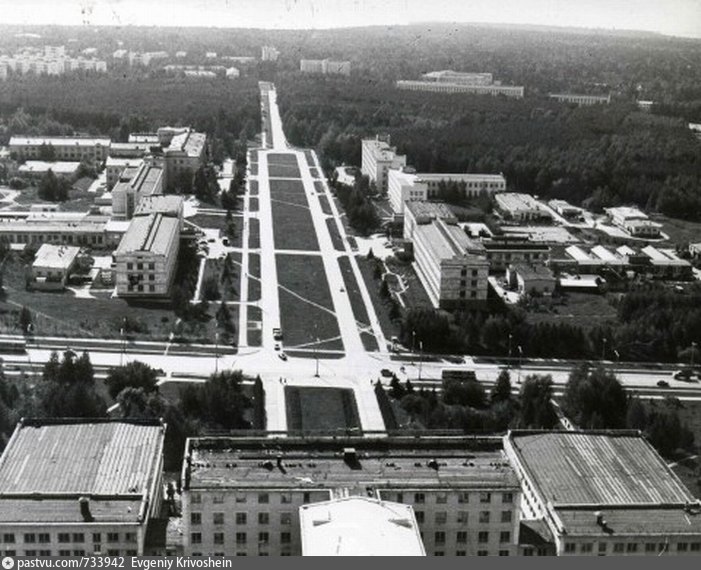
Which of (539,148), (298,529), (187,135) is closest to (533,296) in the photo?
(298,529)

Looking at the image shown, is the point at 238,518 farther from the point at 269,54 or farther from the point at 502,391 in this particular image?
the point at 269,54

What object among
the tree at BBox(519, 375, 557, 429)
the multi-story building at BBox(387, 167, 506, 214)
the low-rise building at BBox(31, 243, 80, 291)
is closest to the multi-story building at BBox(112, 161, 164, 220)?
the low-rise building at BBox(31, 243, 80, 291)

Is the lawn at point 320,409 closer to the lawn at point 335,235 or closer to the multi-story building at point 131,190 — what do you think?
the lawn at point 335,235

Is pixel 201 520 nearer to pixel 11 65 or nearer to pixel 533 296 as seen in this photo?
pixel 533 296

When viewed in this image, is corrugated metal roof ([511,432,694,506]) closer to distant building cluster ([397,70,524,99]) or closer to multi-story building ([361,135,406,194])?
multi-story building ([361,135,406,194])

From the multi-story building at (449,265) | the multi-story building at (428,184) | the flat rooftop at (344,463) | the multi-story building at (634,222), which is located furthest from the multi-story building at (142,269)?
the multi-story building at (634,222)
